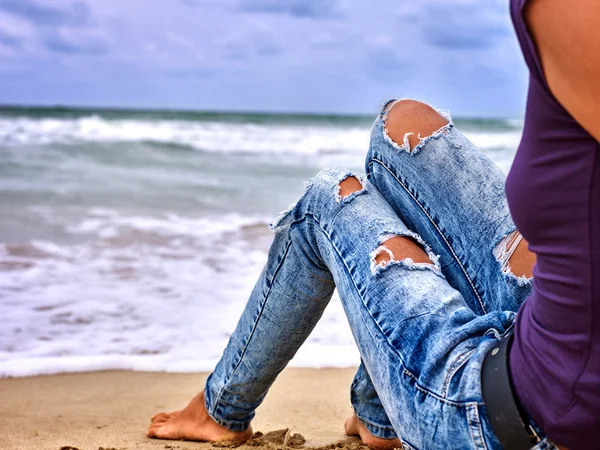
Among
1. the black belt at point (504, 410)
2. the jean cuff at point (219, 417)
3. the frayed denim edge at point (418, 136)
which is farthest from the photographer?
the jean cuff at point (219, 417)

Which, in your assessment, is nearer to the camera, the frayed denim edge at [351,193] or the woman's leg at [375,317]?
the woman's leg at [375,317]

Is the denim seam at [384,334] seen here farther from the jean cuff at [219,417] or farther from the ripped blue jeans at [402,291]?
the jean cuff at [219,417]

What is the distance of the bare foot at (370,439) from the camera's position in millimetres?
1851

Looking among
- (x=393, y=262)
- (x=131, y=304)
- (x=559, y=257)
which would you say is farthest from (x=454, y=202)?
(x=131, y=304)

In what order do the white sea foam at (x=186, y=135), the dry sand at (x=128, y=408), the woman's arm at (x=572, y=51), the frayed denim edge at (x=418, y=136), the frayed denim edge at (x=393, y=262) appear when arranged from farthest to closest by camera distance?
the white sea foam at (x=186, y=135) < the dry sand at (x=128, y=408) < the frayed denim edge at (x=418, y=136) < the frayed denim edge at (x=393, y=262) < the woman's arm at (x=572, y=51)

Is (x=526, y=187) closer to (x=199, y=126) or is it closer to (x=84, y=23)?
(x=199, y=126)

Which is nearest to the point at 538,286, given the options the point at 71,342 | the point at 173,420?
the point at 173,420

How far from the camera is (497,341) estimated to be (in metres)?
1.11

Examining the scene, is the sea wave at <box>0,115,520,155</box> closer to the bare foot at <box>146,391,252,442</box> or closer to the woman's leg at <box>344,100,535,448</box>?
the bare foot at <box>146,391,252,442</box>

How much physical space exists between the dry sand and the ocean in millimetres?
121

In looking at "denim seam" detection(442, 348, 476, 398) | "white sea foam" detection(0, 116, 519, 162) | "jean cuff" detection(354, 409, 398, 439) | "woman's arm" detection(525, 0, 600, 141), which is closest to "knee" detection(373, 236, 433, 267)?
"denim seam" detection(442, 348, 476, 398)

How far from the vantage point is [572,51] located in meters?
0.84

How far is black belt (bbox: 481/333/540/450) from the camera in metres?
1.03

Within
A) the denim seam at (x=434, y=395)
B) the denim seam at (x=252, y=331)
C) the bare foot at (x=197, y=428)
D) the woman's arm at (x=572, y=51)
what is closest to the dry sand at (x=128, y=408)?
the bare foot at (x=197, y=428)
